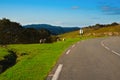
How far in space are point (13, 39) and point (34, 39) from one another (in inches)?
557

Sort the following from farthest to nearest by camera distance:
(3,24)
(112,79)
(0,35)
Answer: (3,24) → (0,35) → (112,79)

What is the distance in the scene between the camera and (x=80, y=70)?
12.4 m

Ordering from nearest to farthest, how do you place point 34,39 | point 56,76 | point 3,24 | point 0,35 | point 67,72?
1. point 56,76
2. point 67,72
3. point 0,35
4. point 3,24
5. point 34,39

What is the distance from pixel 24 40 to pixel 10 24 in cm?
465

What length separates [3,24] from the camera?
208 feet

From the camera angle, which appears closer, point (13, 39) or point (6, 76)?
point (6, 76)

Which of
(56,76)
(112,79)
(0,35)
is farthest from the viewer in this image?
(0,35)

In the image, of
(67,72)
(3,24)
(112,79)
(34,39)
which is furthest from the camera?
(34,39)

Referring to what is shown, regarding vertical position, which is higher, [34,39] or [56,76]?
[56,76]

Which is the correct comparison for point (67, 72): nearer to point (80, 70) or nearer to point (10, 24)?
point (80, 70)

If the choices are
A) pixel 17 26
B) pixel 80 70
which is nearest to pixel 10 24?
pixel 17 26

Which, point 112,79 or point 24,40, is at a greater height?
point 112,79

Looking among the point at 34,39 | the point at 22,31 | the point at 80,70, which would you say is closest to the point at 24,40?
the point at 22,31

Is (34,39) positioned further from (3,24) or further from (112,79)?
(112,79)
